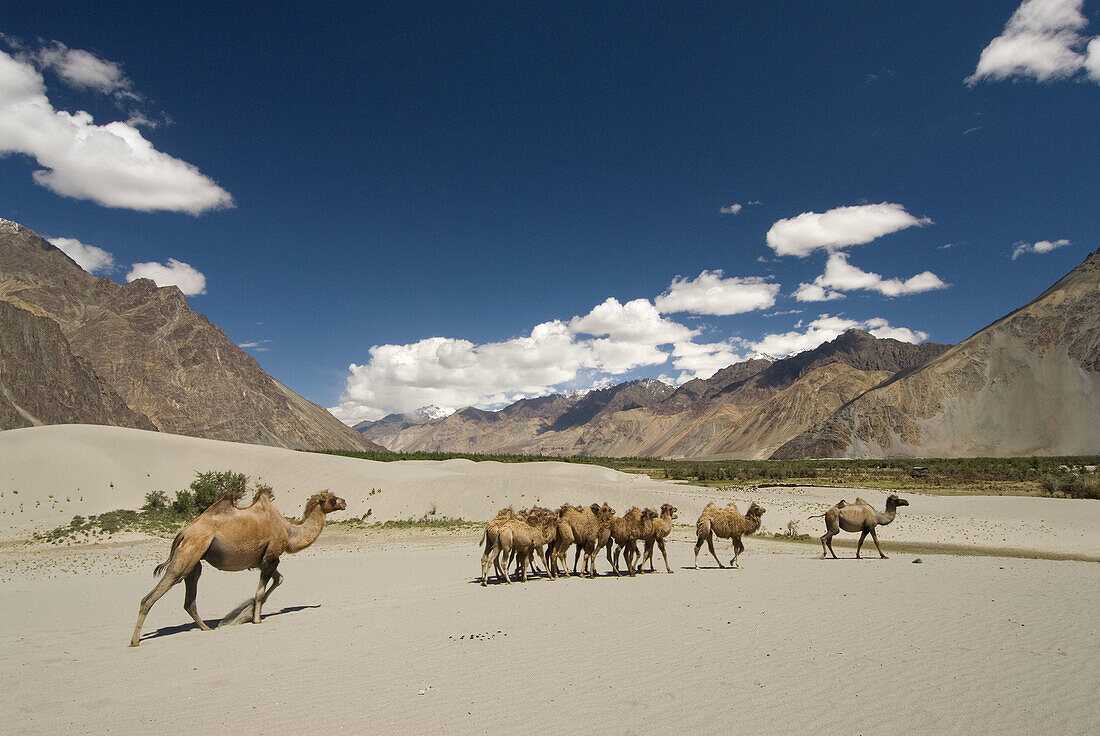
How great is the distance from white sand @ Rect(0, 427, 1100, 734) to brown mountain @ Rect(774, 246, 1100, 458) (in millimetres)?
124515

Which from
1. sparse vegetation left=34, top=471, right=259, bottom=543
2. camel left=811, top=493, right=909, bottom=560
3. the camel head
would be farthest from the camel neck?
sparse vegetation left=34, top=471, right=259, bottom=543

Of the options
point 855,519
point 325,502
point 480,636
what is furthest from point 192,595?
point 855,519

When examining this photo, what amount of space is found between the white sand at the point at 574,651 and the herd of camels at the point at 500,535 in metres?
0.80

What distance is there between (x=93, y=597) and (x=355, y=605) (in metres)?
6.09

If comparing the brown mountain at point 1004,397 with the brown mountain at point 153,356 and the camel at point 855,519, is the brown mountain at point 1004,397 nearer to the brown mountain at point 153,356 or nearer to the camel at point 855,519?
the camel at point 855,519

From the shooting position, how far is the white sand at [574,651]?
18.7ft

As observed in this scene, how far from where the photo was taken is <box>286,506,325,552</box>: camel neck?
34.2 feet

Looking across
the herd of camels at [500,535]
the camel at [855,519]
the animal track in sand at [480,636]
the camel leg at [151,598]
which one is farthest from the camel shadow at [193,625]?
the camel at [855,519]

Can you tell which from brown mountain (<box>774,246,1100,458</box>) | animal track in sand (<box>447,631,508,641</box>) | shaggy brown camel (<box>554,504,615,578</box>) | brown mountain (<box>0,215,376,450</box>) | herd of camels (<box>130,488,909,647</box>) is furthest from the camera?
brown mountain (<box>0,215,376,450</box>)

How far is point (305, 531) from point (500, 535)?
462 cm

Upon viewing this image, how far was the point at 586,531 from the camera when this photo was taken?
15273 millimetres

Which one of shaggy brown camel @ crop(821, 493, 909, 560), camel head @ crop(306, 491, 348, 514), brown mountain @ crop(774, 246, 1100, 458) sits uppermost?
brown mountain @ crop(774, 246, 1100, 458)

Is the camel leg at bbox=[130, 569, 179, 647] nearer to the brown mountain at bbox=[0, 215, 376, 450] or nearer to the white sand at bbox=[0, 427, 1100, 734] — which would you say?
the white sand at bbox=[0, 427, 1100, 734]

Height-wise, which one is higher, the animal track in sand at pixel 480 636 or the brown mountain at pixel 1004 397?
the brown mountain at pixel 1004 397
